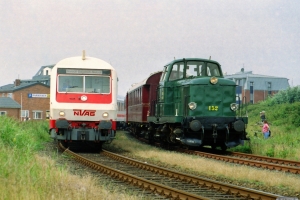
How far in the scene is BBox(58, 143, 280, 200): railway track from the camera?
9.46m

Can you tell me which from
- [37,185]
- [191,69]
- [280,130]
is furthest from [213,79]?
[280,130]

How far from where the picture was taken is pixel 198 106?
720 inches

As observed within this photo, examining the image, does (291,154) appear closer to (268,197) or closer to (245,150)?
(245,150)

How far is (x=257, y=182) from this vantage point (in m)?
11.5

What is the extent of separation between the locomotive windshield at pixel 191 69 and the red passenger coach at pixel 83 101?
254 centimetres

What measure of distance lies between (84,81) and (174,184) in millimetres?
8013

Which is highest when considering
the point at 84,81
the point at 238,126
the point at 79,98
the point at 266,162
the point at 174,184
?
the point at 84,81

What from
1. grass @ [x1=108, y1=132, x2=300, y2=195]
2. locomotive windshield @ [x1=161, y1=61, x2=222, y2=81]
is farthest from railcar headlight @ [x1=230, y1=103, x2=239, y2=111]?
grass @ [x1=108, y1=132, x2=300, y2=195]

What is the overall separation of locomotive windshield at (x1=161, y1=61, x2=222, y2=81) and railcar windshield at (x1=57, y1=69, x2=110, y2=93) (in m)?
2.81

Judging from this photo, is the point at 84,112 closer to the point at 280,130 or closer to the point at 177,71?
the point at 177,71

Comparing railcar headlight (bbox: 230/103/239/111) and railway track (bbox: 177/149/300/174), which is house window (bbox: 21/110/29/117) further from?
railcar headlight (bbox: 230/103/239/111)

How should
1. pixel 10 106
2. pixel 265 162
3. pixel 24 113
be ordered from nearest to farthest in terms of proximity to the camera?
1. pixel 265 162
2. pixel 10 106
3. pixel 24 113

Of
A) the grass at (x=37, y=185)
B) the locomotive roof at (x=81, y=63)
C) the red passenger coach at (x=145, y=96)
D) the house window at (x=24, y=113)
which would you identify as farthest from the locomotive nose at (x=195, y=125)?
the house window at (x=24, y=113)

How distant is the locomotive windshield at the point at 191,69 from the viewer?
19.5 m
